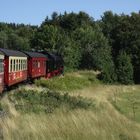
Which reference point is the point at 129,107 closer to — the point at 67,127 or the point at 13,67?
the point at 13,67

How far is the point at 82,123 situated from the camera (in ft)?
48.7

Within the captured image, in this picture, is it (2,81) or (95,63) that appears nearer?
(2,81)

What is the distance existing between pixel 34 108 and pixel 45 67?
2767 cm

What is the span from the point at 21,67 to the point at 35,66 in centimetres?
645

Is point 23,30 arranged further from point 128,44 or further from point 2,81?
point 2,81

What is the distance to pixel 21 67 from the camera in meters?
32.6

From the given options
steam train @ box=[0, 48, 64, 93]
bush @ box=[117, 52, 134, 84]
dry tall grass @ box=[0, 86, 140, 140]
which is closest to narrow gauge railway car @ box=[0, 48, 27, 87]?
steam train @ box=[0, 48, 64, 93]

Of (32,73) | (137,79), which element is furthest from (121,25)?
(32,73)

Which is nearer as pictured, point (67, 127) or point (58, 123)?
point (67, 127)

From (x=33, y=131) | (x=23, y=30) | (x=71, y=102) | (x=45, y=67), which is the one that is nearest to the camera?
(x=33, y=131)

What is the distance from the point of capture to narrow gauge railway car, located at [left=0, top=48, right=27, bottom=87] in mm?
26625

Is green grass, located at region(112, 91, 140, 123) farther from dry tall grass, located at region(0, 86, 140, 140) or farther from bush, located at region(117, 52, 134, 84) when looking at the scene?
bush, located at region(117, 52, 134, 84)

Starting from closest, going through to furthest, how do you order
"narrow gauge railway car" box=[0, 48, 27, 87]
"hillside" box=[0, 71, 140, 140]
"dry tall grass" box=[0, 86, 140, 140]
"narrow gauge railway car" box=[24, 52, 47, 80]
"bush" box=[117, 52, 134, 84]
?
"dry tall grass" box=[0, 86, 140, 140], "hillside" box=[0, 71, 140, 140], "narrow gauge railway car" box=[0, 48, 27, 87], "narrow gauge railway car" box=[24, 52, 47, 80], "bush" box=[117, 52, 134, 84]

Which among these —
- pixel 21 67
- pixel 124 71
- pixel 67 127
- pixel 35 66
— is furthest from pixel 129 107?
pixel 124 71
